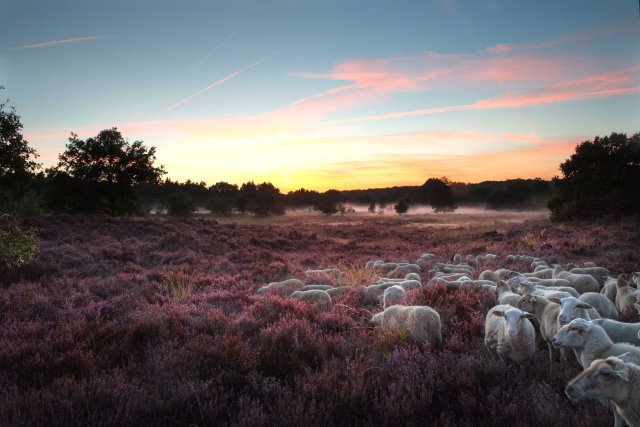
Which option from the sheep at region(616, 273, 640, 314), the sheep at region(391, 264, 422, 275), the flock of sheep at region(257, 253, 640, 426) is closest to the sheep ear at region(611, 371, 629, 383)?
the flock of sheep at region(257, 253, 640, 426)

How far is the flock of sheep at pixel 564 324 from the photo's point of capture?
3.86 metres

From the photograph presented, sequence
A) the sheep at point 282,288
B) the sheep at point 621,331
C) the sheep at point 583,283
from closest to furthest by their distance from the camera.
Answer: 1. the sheep at point 621,331
2. the sheep at point 583,283
3. the sheep at point 282,288

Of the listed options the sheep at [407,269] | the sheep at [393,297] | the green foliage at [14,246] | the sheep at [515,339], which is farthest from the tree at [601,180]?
the green foliage at [14,246]

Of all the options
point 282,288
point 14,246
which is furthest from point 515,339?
point 14,246

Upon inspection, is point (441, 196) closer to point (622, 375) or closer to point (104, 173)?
point (104, 173)

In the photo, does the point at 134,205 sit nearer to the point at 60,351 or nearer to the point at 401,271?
the point at 401,271

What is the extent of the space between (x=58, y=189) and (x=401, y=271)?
1486 inches

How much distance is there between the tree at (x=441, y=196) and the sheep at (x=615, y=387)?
11107 centimetres

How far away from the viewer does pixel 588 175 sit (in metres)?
34.9

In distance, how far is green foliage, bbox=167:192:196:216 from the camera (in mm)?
53781

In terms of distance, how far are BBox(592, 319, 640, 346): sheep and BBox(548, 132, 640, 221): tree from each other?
106 feet

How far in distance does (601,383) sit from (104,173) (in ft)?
149

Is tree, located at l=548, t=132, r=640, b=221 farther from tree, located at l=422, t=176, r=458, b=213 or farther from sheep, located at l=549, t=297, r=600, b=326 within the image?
tree, located at l=422, t=176, r=458, b=213

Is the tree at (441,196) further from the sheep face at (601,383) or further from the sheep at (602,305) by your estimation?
the sheep face at (601,383)
